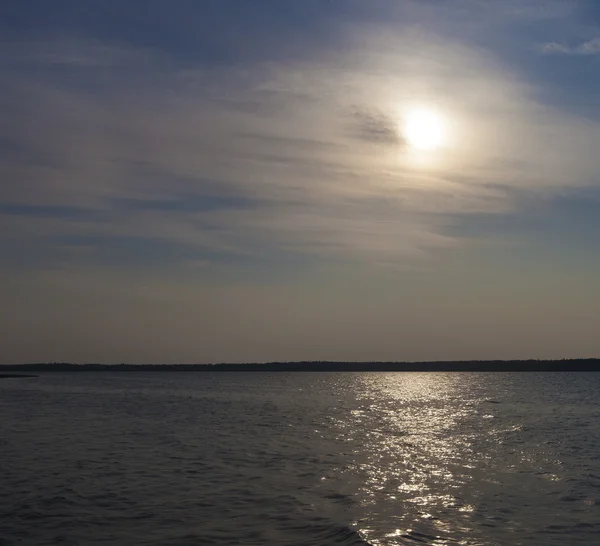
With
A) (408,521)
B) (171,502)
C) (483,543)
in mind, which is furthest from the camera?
(171,502)

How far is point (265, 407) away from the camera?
266 ft

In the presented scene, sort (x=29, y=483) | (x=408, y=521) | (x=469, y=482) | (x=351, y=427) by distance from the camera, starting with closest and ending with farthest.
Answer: (x=408, y=521), (x=29, y=483), (x=469, y=482), (x=351, y=427)

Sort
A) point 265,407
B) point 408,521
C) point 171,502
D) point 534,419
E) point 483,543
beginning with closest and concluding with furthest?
1. point 483,543
2. point 408,521
3. point 171,502
4. point 534,419
5. point 265,407

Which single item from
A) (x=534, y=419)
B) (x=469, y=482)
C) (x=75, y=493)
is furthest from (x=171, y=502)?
(x=534, y=419)

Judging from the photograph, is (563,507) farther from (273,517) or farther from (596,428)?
(596,428)

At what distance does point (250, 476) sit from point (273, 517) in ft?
26.5

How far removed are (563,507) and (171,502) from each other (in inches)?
602

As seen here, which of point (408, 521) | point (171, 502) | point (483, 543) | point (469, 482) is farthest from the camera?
point (469, 482)

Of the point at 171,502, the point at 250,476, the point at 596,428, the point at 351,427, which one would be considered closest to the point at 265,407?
the point at 351,427

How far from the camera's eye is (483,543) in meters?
21.1

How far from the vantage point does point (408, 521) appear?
2366cm

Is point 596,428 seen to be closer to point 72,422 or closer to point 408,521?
point 408,521

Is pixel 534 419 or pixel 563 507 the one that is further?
pixel 534 419

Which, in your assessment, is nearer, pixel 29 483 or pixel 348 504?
pixel 348 504
